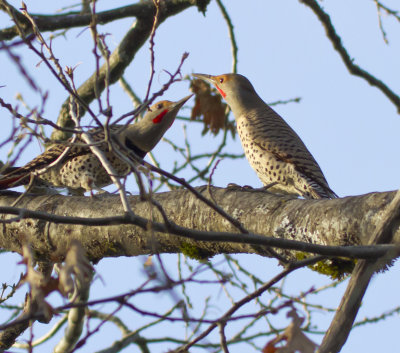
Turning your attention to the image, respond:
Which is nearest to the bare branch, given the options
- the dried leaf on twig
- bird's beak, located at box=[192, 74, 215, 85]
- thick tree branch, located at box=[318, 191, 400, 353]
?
the dried leaf on twig

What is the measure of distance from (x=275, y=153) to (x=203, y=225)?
3267 mm

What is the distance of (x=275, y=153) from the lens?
7688 mm

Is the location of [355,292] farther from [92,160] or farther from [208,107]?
[208,107]

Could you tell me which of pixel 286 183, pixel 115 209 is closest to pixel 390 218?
pixel 115 209

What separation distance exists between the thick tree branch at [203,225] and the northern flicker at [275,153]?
253 cm

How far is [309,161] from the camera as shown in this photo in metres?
7.73

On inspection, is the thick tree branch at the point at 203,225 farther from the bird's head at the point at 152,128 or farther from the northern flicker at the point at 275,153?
the northern flicker at the point at 275,153

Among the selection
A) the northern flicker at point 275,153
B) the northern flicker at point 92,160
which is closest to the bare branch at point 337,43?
the northern flicker at point 275,153

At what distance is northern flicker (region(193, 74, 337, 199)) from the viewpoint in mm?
7375

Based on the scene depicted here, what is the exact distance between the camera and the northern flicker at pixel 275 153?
24.2 ft

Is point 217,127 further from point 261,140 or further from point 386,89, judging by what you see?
point 386,89

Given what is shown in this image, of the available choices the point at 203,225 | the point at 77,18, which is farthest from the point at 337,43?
the point at 203,225

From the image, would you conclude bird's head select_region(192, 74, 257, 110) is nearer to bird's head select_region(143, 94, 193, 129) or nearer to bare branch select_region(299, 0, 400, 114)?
bird's head select_region(143, 94, 193, 129)

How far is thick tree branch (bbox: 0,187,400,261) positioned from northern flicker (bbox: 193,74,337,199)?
8.31 ft
